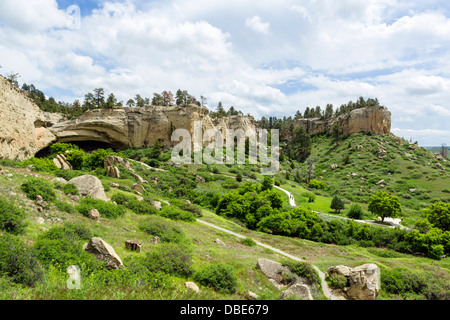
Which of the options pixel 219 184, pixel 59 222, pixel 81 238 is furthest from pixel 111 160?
pixel 81 238

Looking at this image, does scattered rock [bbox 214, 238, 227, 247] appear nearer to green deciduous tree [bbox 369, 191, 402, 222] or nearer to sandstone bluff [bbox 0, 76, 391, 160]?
green deciduous tree [bbox 369, 191, 402, 222]

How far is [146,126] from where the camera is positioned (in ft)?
190

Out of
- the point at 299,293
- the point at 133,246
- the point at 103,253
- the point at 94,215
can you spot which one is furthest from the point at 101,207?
the point at 299,293

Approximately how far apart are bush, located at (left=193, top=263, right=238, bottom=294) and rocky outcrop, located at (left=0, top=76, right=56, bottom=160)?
109 ft

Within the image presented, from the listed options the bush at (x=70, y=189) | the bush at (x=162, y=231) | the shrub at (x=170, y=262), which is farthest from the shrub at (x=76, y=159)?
the shrub at (x=170, y=262)

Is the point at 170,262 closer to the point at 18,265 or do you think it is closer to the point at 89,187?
the point at 18,265

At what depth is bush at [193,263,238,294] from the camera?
925 centimetres

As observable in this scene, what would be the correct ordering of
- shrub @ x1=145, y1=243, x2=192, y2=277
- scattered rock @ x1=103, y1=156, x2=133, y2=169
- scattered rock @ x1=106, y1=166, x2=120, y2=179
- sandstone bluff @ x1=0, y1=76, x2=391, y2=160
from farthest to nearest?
1. scattered rock @ x1=103, y1=156, x2=133, y2=169
2. scattered rock @ x1=106, y1=166, x2=120, y2=179
3. sandstone bluff @ x1=0, y1=76, x2=391, y2=160
4. shrub @ x1=145, y1=243, x2=192, y2=277

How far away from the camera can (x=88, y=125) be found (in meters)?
50.6

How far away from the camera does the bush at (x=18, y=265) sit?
5945 mm

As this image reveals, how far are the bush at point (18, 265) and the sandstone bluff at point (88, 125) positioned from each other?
31.3 meters

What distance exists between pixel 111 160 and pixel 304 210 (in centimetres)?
3009

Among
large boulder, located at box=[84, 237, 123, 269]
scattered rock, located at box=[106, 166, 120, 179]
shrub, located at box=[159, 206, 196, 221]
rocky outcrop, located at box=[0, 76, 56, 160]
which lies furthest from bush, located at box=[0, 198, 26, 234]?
rocky outcrop, located at box=[0, 76, 56, 160]
